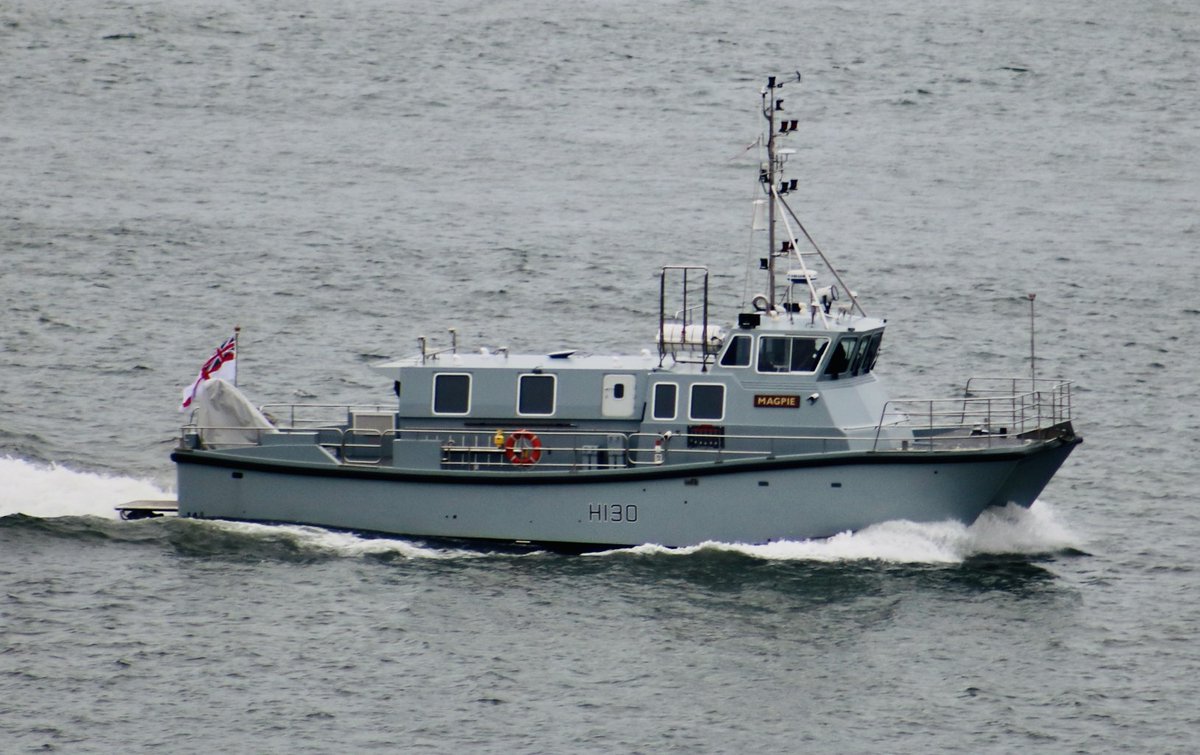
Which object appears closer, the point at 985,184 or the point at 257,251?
the point at 257,251

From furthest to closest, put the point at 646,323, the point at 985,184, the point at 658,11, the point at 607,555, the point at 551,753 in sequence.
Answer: the point at 658,11, the point at 985,184, the point at 646,323, the point at 607,555, the point at 551,753

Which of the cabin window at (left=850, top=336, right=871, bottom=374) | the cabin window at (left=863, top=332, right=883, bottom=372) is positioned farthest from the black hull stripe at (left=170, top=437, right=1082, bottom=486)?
the cabin window at (left=863, top=332, right=883, bottom=372)

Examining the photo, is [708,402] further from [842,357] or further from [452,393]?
[452,393]

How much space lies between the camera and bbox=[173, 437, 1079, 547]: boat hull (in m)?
29.0

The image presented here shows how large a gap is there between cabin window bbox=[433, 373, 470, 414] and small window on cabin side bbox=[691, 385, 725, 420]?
12.1ft

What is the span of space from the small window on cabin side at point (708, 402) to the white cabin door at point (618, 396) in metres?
1.01

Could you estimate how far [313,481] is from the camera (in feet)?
100

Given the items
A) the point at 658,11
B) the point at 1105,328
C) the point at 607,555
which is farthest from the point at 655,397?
the point at 658,11

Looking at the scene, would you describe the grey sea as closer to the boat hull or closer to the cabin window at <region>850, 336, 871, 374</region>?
the boat hull

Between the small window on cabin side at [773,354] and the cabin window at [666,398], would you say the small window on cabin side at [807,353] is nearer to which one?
the small window on cabin side at [773,354]

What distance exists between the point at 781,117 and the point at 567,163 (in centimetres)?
736

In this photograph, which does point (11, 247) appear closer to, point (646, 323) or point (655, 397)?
point (646, 323)

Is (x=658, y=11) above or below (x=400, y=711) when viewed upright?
above

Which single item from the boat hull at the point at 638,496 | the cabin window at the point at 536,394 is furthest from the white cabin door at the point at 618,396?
the boat hull at the point at 638,496
